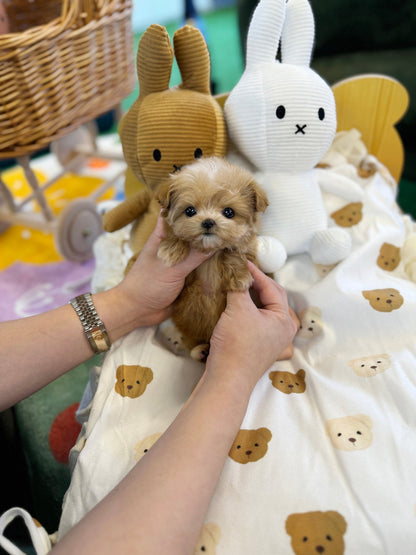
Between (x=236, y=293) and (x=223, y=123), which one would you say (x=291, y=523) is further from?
(x=223, y=123)

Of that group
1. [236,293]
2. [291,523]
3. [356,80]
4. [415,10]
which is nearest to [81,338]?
[236,293]

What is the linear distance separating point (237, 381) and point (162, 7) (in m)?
2.90

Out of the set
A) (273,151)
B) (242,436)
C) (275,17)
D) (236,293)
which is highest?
(275,17)

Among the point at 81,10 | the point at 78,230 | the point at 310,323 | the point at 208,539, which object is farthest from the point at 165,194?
the point at 78,230

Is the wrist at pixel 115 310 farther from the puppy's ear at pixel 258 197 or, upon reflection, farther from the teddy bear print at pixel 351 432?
the teddy bear print at pixel 351 432

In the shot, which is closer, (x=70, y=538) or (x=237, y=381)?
(x=70, y=538)

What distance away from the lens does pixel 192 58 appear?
77 cm

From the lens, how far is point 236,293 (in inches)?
26.5

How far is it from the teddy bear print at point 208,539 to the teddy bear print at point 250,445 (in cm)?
10

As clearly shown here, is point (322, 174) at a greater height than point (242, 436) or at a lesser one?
greater

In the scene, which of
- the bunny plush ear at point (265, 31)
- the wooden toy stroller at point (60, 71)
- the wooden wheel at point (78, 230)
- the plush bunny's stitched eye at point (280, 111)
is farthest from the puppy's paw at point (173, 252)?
the wooden wheel at point (78, 230)

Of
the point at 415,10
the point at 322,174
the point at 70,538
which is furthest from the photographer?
the point at 415,10

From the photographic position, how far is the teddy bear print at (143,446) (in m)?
0.60

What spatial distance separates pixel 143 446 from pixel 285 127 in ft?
2.18
